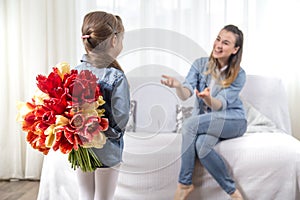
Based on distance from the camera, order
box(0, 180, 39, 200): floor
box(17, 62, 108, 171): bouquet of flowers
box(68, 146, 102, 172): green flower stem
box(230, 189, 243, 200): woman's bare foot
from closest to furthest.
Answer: box(17, 62, 108, 171): bouquet of flowers
box(68, 146, 102, 172): green flower stem
box(230, 189, 243, 200): woman's bare foot
box(0, 180, 39, 200): floor

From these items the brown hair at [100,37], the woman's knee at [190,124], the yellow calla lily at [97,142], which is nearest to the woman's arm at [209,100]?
the woman's knee at [190,124]

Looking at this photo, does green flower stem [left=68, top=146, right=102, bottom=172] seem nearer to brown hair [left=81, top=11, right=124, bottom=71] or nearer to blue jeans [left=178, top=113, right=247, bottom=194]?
brown hair [left=81, top=11, right=124, bottom=71]

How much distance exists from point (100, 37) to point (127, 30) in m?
1.54

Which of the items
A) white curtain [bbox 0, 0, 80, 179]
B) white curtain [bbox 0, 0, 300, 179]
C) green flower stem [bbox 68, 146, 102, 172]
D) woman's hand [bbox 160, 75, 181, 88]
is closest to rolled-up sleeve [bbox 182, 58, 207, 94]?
woman's hand [bbox 160, 75, 181, 88]

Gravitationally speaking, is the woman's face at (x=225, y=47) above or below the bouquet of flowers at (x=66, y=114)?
above

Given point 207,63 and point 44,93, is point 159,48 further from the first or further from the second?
point 44,93

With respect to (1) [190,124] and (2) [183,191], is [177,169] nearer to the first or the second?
(2) [183,191]

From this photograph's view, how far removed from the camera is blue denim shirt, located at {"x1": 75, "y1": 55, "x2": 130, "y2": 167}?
1821 mm

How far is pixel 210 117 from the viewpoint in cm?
240

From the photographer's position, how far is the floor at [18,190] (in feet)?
9.97

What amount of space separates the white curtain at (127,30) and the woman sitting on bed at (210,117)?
2.62ft

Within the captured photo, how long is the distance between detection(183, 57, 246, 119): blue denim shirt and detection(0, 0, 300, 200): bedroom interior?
8 cm

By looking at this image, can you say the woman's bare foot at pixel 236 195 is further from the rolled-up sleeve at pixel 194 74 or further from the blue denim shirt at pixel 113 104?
the blue denim shirt at pixel 113 104

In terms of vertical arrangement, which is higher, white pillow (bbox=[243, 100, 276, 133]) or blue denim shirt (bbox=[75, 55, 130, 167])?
blue denim shirt (bbox=[75, 55, 130, 167])
